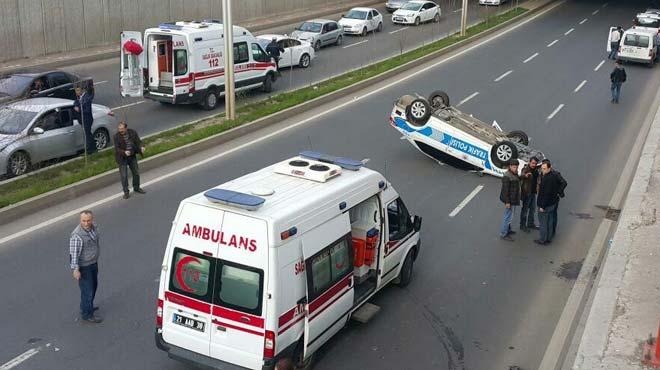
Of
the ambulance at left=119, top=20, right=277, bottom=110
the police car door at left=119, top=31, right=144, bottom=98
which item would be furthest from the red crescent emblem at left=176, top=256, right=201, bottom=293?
the police car door at left=119, top=31, right=144, bottom=98

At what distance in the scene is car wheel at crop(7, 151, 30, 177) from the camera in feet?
50.2

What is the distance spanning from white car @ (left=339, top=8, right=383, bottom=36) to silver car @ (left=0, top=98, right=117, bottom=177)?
74.3 ft

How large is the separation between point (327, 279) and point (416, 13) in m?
35.5

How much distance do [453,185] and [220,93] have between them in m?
9.10

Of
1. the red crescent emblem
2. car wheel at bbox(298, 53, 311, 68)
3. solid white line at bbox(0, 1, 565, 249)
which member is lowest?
solid white line at bbox(0, 1, 565, 249)

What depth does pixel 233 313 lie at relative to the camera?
26.7 feet

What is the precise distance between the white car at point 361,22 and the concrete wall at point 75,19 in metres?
6.87

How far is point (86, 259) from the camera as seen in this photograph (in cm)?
962

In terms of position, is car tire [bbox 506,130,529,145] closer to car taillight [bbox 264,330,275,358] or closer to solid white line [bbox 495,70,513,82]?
solid white line [bbox 495,70,513,82]

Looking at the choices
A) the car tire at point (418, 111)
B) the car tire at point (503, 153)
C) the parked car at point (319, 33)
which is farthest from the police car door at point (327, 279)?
the parked car at point (319, 33)

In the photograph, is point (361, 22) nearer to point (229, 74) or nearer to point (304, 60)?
point (304, 60)

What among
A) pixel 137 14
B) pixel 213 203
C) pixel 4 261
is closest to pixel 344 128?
pixel 4 261

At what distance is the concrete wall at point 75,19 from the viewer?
1097 inches

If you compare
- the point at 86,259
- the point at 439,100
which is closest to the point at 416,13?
the point at 439,100
